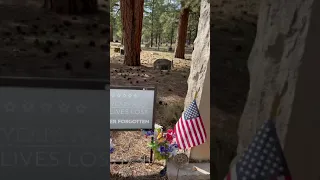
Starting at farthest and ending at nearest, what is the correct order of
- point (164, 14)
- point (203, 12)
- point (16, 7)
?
point (164, 14) < point (203, 12) < point (16, 7)

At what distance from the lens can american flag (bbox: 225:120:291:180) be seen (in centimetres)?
214

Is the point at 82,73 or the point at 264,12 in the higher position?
the point at 264,12

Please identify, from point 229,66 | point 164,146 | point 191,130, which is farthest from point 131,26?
point 229,66

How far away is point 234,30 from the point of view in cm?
226

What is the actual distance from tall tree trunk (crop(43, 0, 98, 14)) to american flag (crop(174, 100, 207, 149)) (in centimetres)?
225

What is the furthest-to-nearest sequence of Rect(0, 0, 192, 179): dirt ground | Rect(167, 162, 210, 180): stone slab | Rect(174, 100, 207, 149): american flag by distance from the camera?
Rect(167, 162, 210, 180): stone slab → Rect(174, 100, 207, 149): american flag → Rect(0, 0, 192, 179): dirt ground

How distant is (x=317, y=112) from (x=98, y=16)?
1.56m

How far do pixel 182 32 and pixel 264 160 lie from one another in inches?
481

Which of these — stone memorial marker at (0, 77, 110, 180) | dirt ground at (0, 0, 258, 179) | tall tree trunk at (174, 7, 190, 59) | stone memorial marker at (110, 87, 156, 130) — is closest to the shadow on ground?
dirt ground at (0, 0, 258, 179)

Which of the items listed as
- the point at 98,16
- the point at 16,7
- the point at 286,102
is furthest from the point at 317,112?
the point at 16,7

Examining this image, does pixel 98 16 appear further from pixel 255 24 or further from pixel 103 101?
pixel 255 24

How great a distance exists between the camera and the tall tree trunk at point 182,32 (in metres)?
13.4

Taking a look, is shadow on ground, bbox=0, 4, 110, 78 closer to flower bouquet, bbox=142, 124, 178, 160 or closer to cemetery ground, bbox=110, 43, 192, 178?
flower bouquet, bbox=142, 124, 178, 160

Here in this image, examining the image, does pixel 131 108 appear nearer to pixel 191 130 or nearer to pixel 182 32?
pixel 191 130
